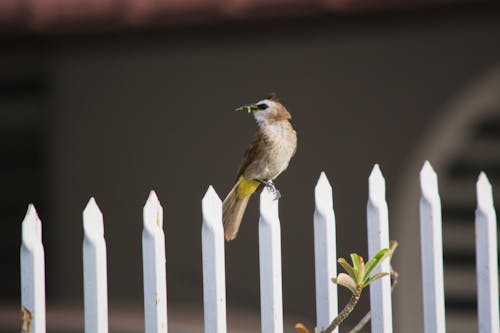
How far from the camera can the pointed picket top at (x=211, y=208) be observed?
8.79 feet

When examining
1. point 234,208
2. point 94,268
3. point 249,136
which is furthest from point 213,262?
point 249,136

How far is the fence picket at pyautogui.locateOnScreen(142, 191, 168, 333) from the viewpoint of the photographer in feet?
8.64

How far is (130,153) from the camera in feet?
22.5

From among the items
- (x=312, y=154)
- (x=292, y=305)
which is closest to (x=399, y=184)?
(x=312, y=154)

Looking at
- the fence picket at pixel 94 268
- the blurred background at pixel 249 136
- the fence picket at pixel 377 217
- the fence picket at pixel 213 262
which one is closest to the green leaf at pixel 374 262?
the fence picket at pixel 377 217

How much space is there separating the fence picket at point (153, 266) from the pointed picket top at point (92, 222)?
0.45ft

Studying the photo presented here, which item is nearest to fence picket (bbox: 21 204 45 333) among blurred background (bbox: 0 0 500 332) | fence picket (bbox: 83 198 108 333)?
fence picket (bbox: 83 198 108 333)

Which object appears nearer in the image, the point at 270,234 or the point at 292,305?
the point at 270,234

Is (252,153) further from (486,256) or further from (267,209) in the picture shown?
(486,256)

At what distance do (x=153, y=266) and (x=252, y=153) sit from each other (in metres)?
1.23

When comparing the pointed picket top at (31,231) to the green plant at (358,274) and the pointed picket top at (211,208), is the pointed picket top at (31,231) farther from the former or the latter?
the green plant at (358,274)

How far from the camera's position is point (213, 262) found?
2.69 meters

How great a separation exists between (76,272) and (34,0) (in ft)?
7.68

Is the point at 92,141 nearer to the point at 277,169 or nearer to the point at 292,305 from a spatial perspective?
the point at 292,305
